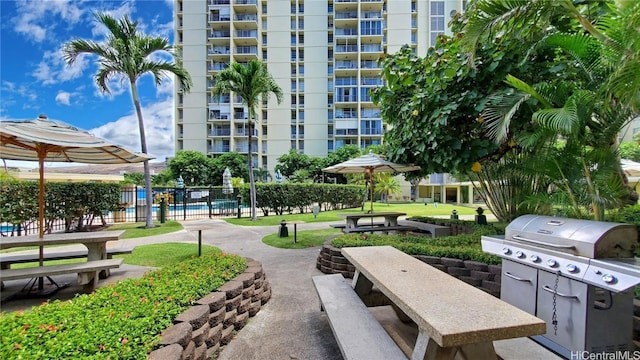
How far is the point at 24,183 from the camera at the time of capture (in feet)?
30.7

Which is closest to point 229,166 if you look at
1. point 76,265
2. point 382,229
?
point 382,229

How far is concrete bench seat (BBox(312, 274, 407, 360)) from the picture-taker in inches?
85.7

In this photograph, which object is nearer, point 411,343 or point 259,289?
point 411,343

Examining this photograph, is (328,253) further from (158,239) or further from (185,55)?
(185,55)

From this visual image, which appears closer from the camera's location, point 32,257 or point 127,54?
point 32,257

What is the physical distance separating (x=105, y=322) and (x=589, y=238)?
419 centimetres

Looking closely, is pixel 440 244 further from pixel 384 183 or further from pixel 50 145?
pixel 384 183

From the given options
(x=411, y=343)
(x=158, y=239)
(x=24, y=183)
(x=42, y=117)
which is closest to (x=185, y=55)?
(x=24, y=183)

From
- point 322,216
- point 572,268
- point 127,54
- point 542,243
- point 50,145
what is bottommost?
point 322,216

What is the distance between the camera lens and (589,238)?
96.9 inches

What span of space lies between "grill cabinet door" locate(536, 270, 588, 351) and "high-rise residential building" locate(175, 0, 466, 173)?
36273mm

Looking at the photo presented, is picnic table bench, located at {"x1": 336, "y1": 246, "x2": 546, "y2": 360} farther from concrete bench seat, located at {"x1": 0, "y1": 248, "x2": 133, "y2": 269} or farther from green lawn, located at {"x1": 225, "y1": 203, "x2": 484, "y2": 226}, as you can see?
green lawn, located at {"x1": 225, "y1": 203, "x2": 484, "y2": 226}

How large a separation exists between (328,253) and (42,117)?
18.2ft

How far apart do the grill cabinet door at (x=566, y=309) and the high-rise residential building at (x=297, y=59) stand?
36.3 metres
